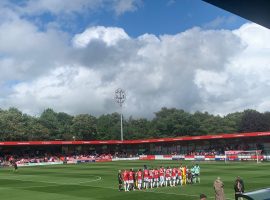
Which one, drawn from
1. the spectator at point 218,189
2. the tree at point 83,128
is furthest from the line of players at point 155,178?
the tree at point 83,128

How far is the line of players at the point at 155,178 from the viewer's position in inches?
1267

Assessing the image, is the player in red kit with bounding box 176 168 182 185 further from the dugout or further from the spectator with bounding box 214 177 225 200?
the dugout

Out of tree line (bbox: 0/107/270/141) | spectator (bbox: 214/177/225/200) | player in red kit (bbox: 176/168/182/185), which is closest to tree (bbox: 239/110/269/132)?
tree line (bbox: 0/107/270/141)

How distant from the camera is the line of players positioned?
3219 cm

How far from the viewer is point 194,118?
14025 centimetres

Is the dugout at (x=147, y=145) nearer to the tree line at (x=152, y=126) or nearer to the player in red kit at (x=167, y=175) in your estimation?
the tree line at (x=152, y=126)

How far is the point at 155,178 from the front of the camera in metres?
33.8

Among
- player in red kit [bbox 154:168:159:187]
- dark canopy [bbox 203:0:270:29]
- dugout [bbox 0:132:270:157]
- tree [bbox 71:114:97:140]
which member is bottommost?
player in red kit [bbox 154:168:159:187]

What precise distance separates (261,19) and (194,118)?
131 metres

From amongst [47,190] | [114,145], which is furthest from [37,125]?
[47,190]

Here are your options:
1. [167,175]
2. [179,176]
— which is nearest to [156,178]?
[167,175]

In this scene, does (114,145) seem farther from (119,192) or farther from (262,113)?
(119,192)

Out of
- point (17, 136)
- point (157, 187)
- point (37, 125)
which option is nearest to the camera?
point (157, 187)

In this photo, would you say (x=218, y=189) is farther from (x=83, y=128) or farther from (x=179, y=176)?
(x=83, y=128)
